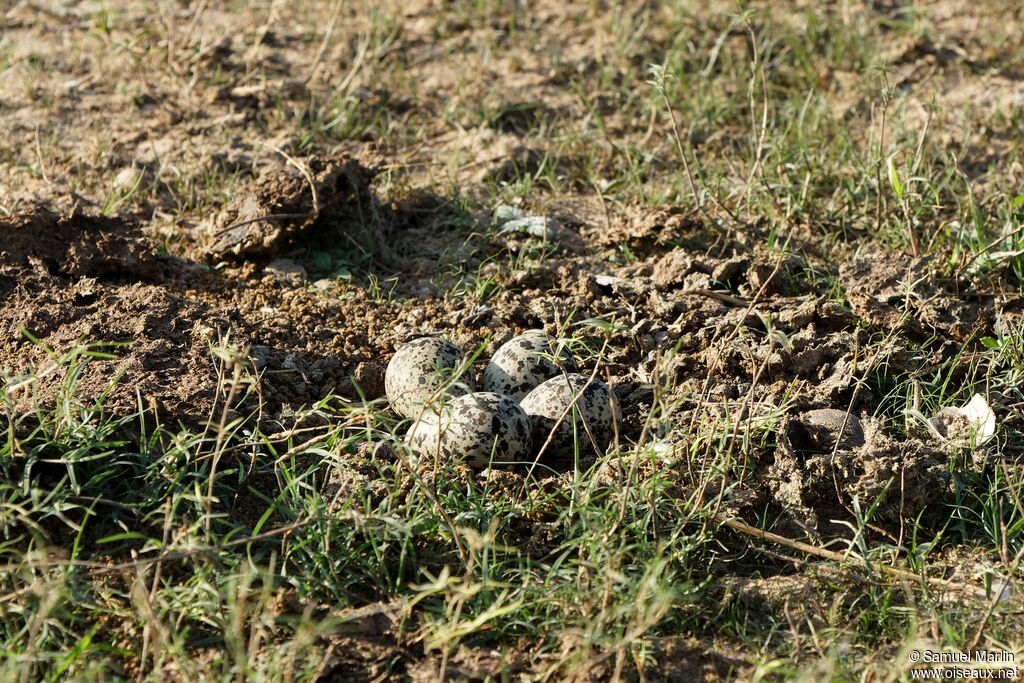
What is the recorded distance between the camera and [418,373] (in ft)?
13.3

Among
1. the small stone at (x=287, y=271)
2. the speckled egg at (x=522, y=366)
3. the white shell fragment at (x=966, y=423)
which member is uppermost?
the speckled egg at (x=522, y=366)

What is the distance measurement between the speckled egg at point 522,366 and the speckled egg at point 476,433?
0.31 m

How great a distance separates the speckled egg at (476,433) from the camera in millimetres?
3789

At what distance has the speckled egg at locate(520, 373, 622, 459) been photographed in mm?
3955

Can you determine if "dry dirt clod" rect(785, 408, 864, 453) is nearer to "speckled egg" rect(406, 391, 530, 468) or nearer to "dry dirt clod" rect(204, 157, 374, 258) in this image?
"speckled egg" rect(406, 391, 530, 468)

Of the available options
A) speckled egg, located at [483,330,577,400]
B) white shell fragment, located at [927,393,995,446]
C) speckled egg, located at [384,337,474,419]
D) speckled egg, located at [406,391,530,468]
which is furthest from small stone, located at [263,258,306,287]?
white shell fragment, located at [927,393,995,446]

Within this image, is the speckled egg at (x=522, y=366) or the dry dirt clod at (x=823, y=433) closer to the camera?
the dry dirt clod at (x=823, y=433)

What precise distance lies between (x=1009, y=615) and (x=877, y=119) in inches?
128

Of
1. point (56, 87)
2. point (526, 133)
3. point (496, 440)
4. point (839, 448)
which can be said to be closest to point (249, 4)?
point (56, 87)

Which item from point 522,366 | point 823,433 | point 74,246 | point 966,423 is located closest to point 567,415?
point 522,366

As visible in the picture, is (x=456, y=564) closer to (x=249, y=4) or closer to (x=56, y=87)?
(x=56, y=87)

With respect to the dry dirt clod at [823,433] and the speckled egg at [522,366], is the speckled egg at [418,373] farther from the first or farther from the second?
the dry dirt clod at [823,433]

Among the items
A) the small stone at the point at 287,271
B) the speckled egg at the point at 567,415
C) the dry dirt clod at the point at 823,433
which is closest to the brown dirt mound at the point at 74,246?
the small stone at the point at 287,271

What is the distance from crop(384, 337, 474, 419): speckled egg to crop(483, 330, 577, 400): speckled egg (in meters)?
0.10
